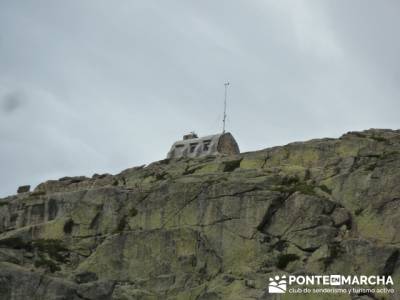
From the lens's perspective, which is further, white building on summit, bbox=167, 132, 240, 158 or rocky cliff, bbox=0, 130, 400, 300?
white building on summit, bbox=167, 132, 240, 158

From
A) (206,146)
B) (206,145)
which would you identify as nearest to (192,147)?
(206,145)

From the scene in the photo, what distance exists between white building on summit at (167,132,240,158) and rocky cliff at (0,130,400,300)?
1445 cm

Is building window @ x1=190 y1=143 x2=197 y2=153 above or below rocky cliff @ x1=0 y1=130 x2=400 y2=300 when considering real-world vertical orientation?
above

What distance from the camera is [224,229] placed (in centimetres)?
9675

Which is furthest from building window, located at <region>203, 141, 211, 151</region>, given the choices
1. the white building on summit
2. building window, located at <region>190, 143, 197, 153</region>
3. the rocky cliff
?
the rocky cliff

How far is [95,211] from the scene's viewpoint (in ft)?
350

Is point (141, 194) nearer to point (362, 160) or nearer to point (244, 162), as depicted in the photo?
point (244, 162)

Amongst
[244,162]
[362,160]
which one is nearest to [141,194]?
[244,162]

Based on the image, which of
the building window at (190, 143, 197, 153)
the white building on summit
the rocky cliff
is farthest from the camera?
the building window at (190, 143, 197, 153)

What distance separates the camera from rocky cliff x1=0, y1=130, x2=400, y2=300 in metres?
90.0

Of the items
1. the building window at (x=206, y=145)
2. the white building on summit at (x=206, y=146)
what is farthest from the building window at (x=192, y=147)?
the building window at (x=206, y=145)

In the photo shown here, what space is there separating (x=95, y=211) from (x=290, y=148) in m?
21.6

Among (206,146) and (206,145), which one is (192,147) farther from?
(206,146)

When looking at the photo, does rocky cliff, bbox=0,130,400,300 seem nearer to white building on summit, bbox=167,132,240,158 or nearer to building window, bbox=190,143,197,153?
white building on summit, bbox=167,132,240,158
